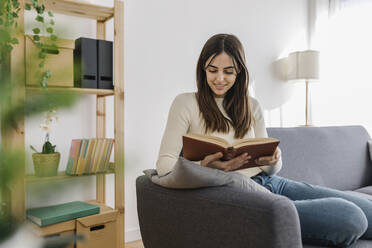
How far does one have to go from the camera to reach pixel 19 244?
0.24 m

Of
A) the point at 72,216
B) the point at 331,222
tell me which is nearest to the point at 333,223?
the point at 331,222

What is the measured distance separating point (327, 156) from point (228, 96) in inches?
46.2

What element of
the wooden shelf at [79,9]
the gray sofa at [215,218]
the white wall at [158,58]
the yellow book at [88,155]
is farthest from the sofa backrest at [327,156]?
the wooden shelf at [79,9]

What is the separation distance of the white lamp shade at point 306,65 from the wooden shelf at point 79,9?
1965mm

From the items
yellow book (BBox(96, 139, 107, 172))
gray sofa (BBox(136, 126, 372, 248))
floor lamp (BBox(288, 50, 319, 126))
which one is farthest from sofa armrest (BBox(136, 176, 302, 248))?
floor lamp (BBox(288, 50, 319, 126))

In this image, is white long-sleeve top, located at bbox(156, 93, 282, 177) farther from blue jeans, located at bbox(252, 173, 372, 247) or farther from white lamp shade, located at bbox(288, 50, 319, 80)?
white lamp shade, located at bbox(288, 50, 319, 80)

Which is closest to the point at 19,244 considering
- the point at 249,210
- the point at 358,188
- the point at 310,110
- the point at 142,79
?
the point at 249,210

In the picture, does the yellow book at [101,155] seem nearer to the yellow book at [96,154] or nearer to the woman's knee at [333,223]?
A: the yellow book at [96,154]

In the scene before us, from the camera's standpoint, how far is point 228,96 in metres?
1.65

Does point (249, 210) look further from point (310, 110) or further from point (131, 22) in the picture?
point (310, 110)

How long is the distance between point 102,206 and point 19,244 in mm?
1834

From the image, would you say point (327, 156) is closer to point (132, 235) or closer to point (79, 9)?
point (132, 235)

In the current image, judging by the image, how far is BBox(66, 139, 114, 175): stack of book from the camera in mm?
1830

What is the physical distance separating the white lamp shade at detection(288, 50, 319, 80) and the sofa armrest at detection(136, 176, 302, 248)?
2.31 meters
